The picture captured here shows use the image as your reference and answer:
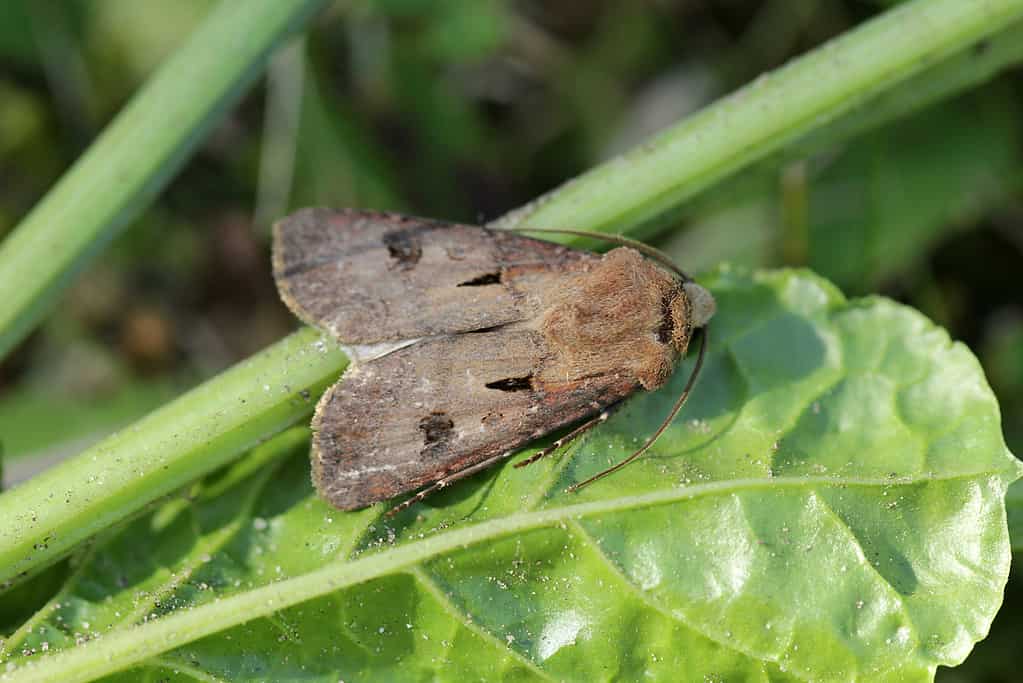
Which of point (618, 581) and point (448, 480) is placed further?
point (448, 480)

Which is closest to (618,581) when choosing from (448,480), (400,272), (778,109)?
(448,480)

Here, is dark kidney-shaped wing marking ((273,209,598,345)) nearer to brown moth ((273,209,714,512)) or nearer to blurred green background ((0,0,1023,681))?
brown moth ((273,209,714,512))

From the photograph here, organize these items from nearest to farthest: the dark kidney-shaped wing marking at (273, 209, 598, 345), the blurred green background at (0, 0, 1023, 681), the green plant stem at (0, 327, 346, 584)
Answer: the green plant stem at (0, 327, 346, 584) → the dark kidney-shaped wing marking at (273, 209, 598, 345) → the blurred green background at (0, 0, 1023, 681)

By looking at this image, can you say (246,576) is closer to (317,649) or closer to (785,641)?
(317,649)

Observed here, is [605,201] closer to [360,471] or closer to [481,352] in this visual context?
[481,352]

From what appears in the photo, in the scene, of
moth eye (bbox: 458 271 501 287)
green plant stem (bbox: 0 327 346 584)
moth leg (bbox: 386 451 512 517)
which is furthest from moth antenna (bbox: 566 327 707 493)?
green plant stem (bbox: 0 327 346 584)

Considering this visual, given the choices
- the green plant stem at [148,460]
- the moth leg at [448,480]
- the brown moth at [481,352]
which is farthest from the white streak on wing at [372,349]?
the moth leg at [448,480]

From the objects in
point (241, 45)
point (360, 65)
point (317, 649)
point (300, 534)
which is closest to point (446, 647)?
point (317, 649)
